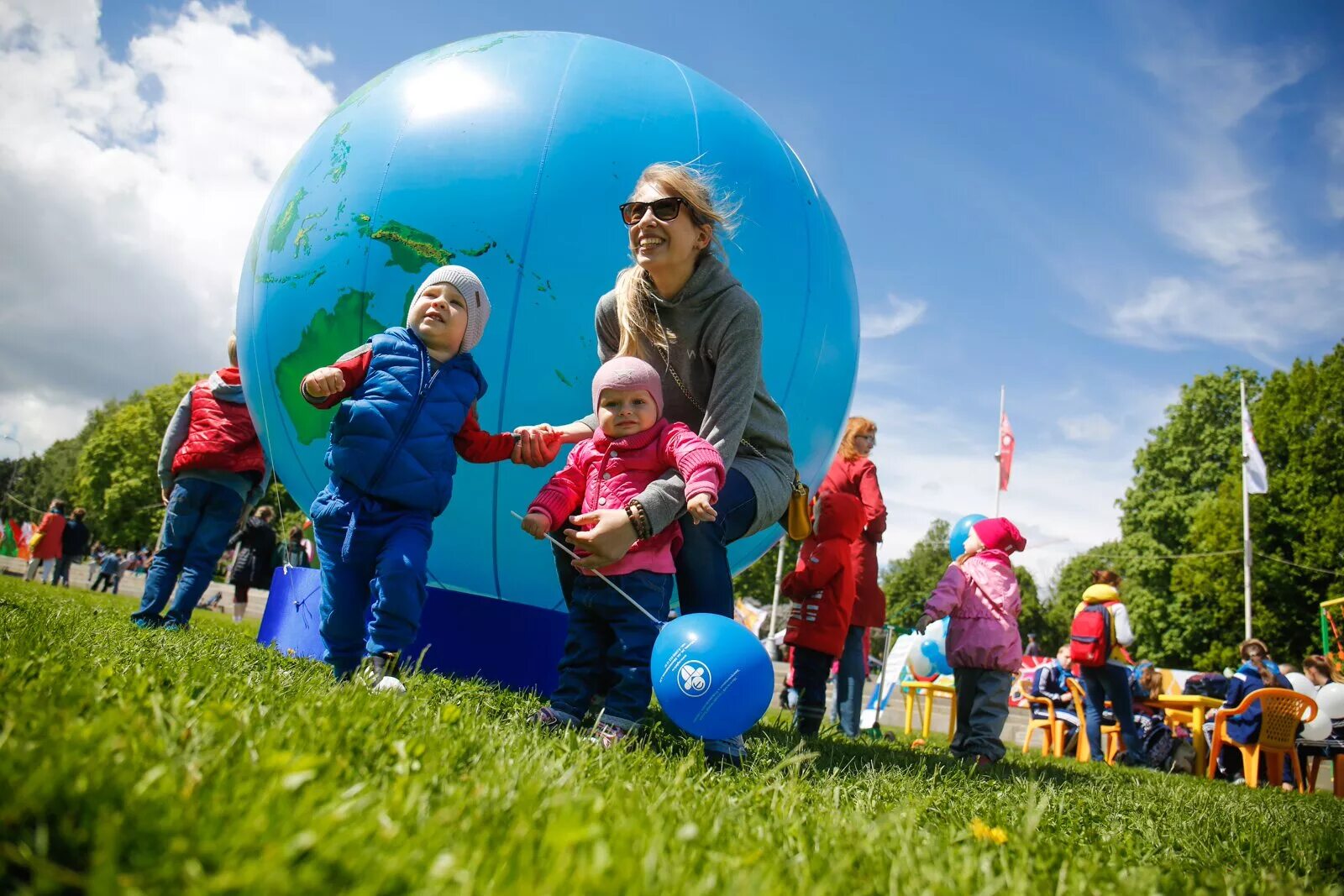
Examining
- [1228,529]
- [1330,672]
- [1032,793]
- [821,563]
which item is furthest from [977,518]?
[1228,529]

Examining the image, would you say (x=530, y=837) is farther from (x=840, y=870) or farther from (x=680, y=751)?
(x=680, y=751)

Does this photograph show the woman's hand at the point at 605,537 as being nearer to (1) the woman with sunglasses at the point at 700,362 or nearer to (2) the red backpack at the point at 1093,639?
(1) the woman with sunglasses at the point at 700,362

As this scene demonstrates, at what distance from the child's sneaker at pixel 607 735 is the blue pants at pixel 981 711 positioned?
111 inches

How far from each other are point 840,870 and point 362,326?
330 centimetres

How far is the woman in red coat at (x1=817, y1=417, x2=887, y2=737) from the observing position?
571 centimetres

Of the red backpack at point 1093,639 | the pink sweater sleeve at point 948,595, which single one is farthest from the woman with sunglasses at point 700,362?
the red backpack at point 1093,639

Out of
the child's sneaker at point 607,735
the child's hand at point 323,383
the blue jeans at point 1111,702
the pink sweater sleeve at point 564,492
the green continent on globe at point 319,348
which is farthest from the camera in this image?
the blue jeans at point 1111,702

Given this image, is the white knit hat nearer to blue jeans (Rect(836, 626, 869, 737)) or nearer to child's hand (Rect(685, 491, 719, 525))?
child's hand (Rect(685, 491, 719, 525))

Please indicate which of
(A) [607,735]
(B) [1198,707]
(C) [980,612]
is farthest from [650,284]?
(B) [1198,707]

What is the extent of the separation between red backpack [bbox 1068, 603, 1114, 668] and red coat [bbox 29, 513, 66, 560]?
17.0 m

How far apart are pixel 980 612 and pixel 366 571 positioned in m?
3.51

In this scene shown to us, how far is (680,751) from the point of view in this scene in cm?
279

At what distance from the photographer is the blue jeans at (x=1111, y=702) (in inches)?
294

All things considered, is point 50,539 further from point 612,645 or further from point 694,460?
point 694,460
